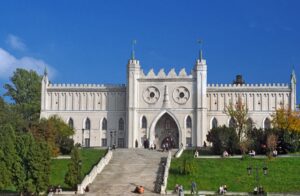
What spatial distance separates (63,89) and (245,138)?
25.8 metres

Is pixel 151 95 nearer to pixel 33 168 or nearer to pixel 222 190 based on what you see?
pixel 33 168

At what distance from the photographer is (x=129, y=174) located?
53875mm

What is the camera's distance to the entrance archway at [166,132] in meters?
78.2

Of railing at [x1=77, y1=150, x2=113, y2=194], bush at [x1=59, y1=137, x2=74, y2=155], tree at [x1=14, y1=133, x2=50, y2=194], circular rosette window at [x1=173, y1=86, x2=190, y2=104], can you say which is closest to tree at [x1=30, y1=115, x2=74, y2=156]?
bush at [x1=59, y1=137, x2=74, y2=155]

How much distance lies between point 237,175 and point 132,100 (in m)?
27.1

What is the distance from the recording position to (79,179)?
49625 millimetres

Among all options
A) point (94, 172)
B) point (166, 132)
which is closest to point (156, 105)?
point (166, 132)

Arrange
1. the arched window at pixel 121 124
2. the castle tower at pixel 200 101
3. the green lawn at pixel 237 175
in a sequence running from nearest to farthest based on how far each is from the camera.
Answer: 1. the green lawn at pixel 237 175
2. the castle tower at pixel 200 101
3. the arched window at pixel 121 124

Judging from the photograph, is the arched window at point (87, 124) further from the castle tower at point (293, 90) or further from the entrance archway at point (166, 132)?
the castle tower at point (293, 90)

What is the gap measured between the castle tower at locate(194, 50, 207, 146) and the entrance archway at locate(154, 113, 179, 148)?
3135mm

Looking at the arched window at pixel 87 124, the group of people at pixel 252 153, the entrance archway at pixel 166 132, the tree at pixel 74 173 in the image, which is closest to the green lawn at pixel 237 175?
the group of people at pixel 252 153

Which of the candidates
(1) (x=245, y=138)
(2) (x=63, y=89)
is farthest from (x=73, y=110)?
(1) (x=245, y=138)

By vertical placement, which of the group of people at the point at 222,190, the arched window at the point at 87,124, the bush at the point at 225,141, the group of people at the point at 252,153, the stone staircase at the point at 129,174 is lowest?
the group of people at the point at 222,190

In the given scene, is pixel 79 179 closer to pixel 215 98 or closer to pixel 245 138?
pixel 245 138
